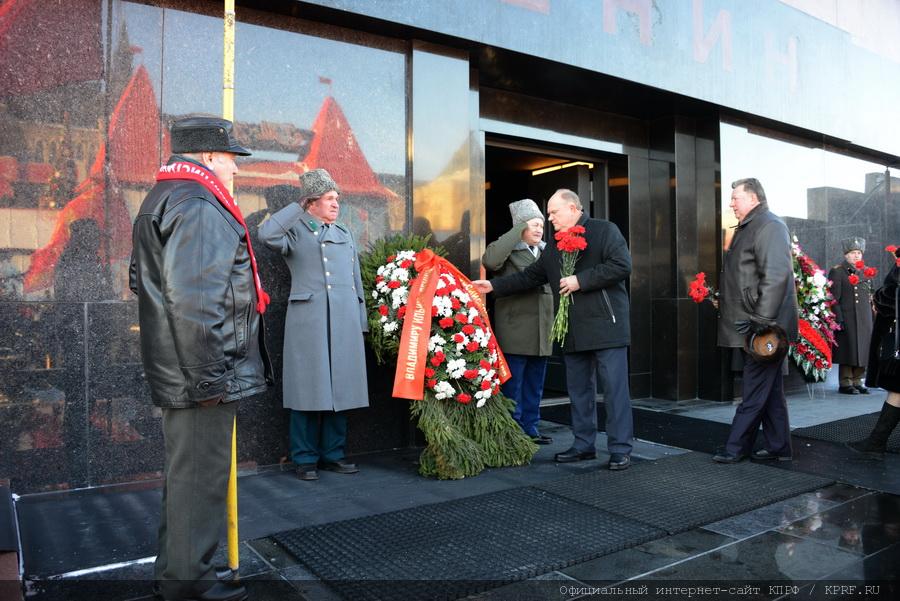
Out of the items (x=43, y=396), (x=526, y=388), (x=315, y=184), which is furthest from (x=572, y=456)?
(x=43, y=396)

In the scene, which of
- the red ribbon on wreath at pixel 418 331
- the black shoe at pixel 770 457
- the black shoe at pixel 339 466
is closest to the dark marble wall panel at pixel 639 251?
the black shoe at pixel 770 457

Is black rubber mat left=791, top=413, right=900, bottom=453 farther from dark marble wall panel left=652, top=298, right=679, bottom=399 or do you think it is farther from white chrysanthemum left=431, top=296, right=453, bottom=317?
white chrysanthemum left=431, top=296, right=453, bottom=317

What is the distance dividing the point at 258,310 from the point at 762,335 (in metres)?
3.61

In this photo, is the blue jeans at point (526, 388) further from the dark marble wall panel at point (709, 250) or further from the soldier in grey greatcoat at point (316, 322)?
the dark marble wall panel at point (709, 250)

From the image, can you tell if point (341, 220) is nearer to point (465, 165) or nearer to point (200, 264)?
point (465, 165)

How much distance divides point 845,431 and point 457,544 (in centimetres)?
451

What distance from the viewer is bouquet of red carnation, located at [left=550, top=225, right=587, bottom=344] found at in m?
4.88

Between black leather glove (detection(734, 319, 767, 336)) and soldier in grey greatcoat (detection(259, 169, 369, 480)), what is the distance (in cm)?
274

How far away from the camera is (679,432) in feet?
20.3

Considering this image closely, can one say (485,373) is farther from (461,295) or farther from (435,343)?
(461,295)

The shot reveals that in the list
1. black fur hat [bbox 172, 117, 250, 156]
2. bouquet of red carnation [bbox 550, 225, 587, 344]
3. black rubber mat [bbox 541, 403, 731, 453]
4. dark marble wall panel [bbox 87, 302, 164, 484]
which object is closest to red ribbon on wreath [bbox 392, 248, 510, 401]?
bouquet of red carnation [bbox 550, 225, 587, 344]

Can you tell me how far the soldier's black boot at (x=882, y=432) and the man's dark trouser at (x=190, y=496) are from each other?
489 cm

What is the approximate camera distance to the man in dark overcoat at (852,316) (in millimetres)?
8570

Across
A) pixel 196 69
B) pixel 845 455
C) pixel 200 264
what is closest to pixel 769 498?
pixel 845 455
